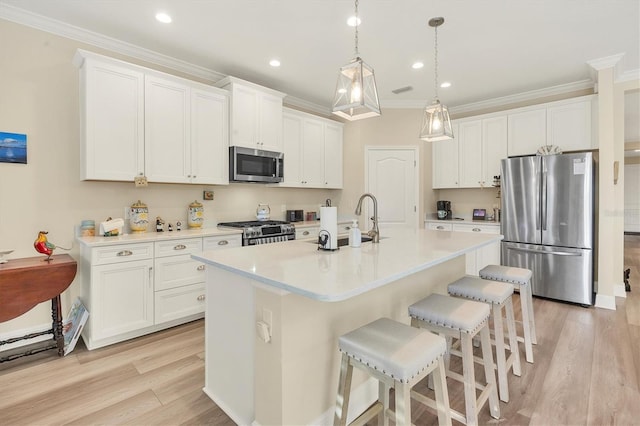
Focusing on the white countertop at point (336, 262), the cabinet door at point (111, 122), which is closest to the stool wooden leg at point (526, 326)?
the white countertop at point (336, 262)

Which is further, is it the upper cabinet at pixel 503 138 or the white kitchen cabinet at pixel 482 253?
the white kitchen cabinet at pixel 482 253

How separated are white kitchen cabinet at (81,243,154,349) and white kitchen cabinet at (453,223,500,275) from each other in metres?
4.03

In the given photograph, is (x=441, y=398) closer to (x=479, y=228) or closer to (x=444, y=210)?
(x=479, y=228)

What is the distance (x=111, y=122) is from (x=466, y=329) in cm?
331

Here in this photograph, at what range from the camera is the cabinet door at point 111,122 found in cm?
279

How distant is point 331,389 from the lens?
1700 millimetres

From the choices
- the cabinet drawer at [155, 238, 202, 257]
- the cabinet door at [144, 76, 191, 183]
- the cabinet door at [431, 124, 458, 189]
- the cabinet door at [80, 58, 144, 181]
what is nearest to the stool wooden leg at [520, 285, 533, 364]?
the cabinet door at [431, 124, 458, 189]

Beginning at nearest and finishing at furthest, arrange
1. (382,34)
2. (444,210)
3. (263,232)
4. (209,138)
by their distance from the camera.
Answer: (382,34)
(209,138)
(263,232)
(444,210)

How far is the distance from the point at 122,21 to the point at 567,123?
16.9 ft

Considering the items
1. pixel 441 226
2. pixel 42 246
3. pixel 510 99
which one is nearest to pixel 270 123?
pixel 42 246

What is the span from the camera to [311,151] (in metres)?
4.87

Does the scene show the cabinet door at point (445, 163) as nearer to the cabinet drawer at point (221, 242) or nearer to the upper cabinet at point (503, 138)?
the upper cabinet at point (503, 138)

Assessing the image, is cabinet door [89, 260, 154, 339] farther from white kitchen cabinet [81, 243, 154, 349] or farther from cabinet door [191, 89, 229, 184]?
cabinet door [191, 89, 229, 184]

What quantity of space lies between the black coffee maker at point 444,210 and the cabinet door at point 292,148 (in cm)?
247
